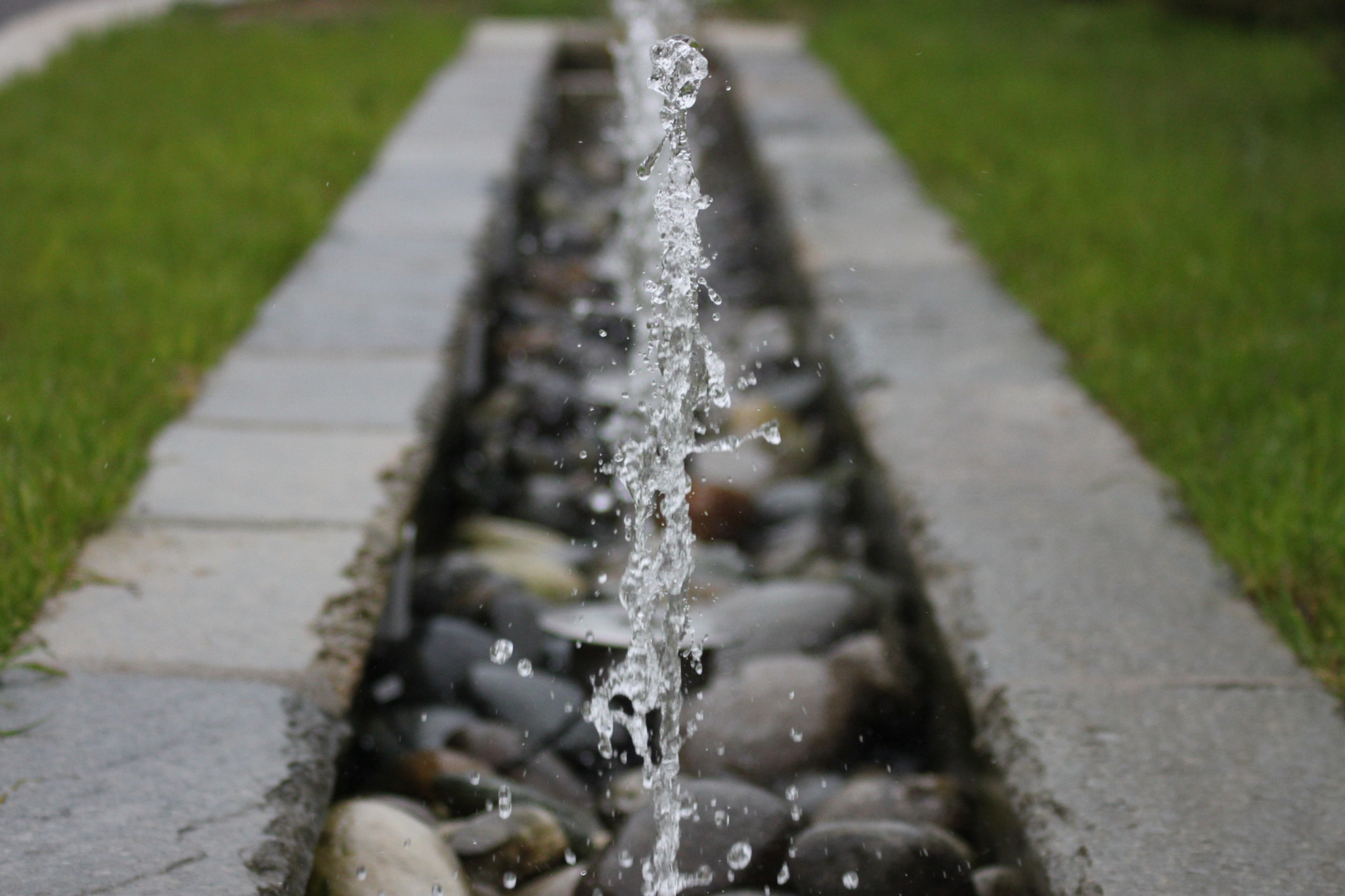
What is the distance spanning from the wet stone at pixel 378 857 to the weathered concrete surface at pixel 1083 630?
26.1 inches

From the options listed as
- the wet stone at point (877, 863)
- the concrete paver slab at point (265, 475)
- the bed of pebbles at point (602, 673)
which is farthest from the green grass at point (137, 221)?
the wet stone at point (877, 863)

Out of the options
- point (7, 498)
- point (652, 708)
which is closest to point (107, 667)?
point (7, 498)

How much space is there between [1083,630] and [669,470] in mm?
611

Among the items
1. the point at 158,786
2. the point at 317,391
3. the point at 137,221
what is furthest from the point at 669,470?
the point at 137,221

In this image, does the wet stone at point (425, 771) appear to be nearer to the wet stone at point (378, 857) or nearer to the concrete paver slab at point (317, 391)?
the wet stone at point (378, 857)

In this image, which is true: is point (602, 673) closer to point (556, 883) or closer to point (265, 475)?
point (556, 883)

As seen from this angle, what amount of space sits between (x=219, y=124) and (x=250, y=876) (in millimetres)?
3972

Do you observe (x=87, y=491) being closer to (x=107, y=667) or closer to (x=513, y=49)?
(x=107, y=667)

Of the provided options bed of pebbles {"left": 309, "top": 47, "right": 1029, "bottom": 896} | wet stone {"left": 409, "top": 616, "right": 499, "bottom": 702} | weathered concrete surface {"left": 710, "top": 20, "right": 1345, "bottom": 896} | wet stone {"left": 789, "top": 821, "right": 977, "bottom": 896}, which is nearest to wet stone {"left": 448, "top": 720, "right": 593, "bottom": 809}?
bed of pebbles {"left": 309, "top": 47, "right": 1029, "bottom": 896}

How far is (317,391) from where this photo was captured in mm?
2684

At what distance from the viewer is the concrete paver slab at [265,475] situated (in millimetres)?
2148

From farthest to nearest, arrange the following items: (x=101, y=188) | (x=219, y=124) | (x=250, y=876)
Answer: (x=219, y=124), (x=101, y=188), (x=250, y=876)

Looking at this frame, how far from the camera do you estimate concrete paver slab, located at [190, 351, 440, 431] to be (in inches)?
99.8

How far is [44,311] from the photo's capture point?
9.48 ft
